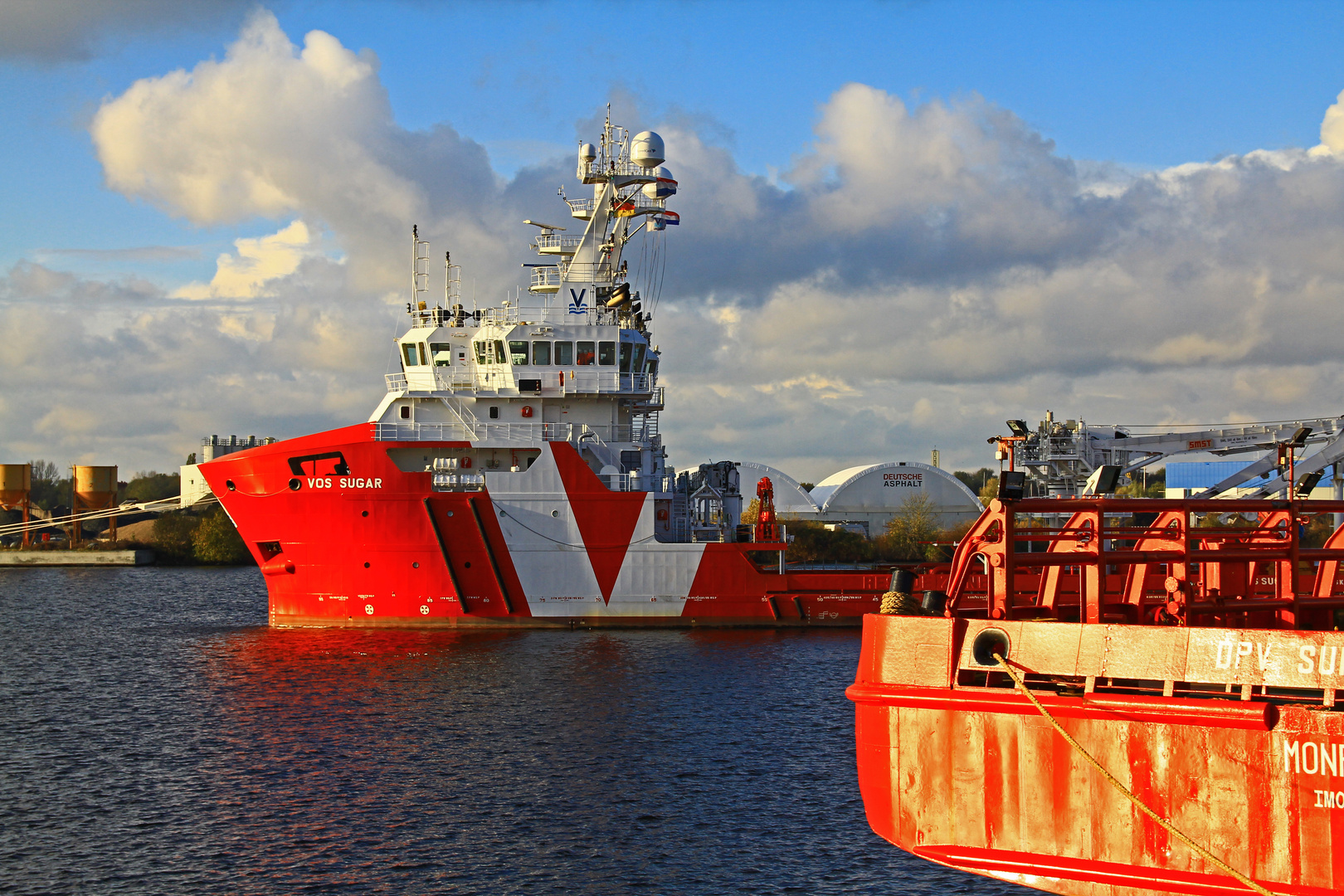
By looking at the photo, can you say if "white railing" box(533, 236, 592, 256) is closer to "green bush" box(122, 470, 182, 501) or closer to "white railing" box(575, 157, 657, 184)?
"white railing" box(575, 157, 657, 184)

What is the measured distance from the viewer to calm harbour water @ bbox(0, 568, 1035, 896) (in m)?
13.1

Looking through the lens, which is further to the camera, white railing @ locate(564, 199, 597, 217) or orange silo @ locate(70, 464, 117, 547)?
orange silo @ locate(70, 464, 117, 547)

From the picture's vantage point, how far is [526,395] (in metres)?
31.6

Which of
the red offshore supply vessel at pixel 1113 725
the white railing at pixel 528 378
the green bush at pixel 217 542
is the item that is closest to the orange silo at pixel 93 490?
the green bush at pixel 217 542

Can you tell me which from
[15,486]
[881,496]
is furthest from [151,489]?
[881,496]

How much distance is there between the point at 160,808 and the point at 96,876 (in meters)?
2.52

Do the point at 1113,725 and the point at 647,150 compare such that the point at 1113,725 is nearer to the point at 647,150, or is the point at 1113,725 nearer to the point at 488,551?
the point at 488,551

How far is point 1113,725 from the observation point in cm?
943

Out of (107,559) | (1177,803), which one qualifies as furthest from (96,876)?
(107,559)

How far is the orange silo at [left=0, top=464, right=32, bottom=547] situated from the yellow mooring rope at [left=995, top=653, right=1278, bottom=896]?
77.8 metres

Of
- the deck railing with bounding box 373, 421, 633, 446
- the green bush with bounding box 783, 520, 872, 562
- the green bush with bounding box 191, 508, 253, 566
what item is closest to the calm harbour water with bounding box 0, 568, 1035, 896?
the deck railing with bounding box 373, 421, 633, 446

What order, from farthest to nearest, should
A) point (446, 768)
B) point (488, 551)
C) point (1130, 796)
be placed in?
point (488, 551) < point (446, 768) < point (1130, 796)

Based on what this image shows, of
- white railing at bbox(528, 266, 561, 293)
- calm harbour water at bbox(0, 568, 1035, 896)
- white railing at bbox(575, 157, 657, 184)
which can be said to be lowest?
calm harbour water at bbox(0, 568, 1035, 896)

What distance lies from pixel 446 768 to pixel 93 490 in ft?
218
